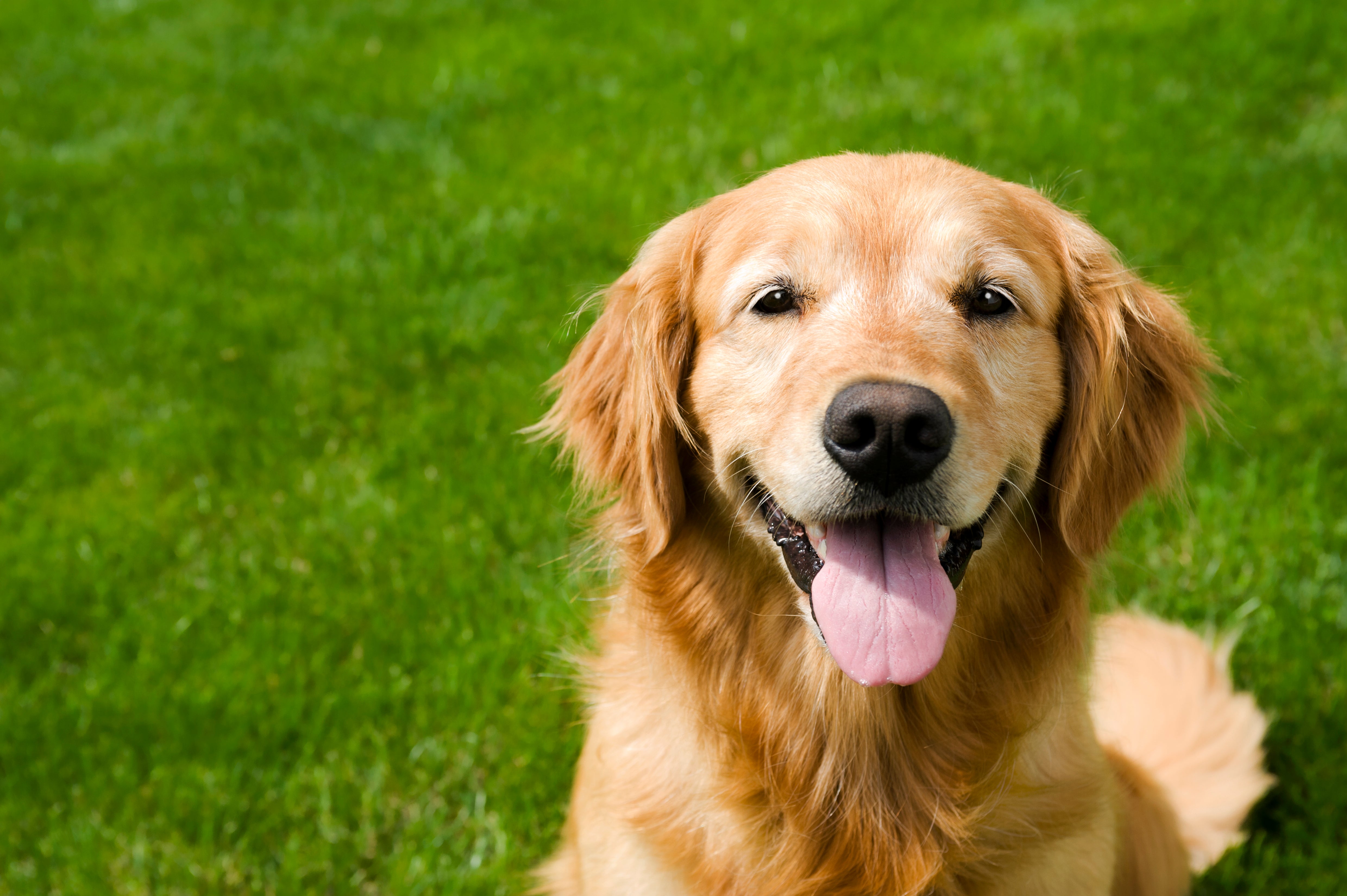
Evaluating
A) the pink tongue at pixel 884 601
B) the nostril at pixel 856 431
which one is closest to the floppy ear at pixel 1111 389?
the pink tongue at pixel 884 601

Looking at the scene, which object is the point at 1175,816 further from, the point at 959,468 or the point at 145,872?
the point at 145,872

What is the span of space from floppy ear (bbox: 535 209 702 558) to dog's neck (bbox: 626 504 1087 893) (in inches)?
7.5

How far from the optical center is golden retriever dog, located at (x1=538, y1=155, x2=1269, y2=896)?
232cm

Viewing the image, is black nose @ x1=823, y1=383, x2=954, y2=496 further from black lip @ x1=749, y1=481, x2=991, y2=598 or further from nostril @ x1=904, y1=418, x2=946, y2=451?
Answer: black lip @ x1=749, y1=481, x2=991, y2=598

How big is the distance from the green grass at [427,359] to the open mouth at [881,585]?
0.70 metres

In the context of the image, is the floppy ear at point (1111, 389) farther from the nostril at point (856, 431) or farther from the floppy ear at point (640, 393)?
the floppy ear at point (640, 393)

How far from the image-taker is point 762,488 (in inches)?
97.4

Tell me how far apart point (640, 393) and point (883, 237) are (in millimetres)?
702

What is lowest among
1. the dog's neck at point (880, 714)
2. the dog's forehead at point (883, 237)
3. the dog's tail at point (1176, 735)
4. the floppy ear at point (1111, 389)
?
the dog's tail at point (1176, 735)

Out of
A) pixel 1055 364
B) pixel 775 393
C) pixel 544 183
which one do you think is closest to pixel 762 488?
pixel 775 393

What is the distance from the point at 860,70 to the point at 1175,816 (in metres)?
4.68

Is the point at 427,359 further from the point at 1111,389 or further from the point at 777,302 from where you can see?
the point at 1111,389

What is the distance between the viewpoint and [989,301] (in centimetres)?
249

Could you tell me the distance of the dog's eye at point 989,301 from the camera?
2.47 meters
